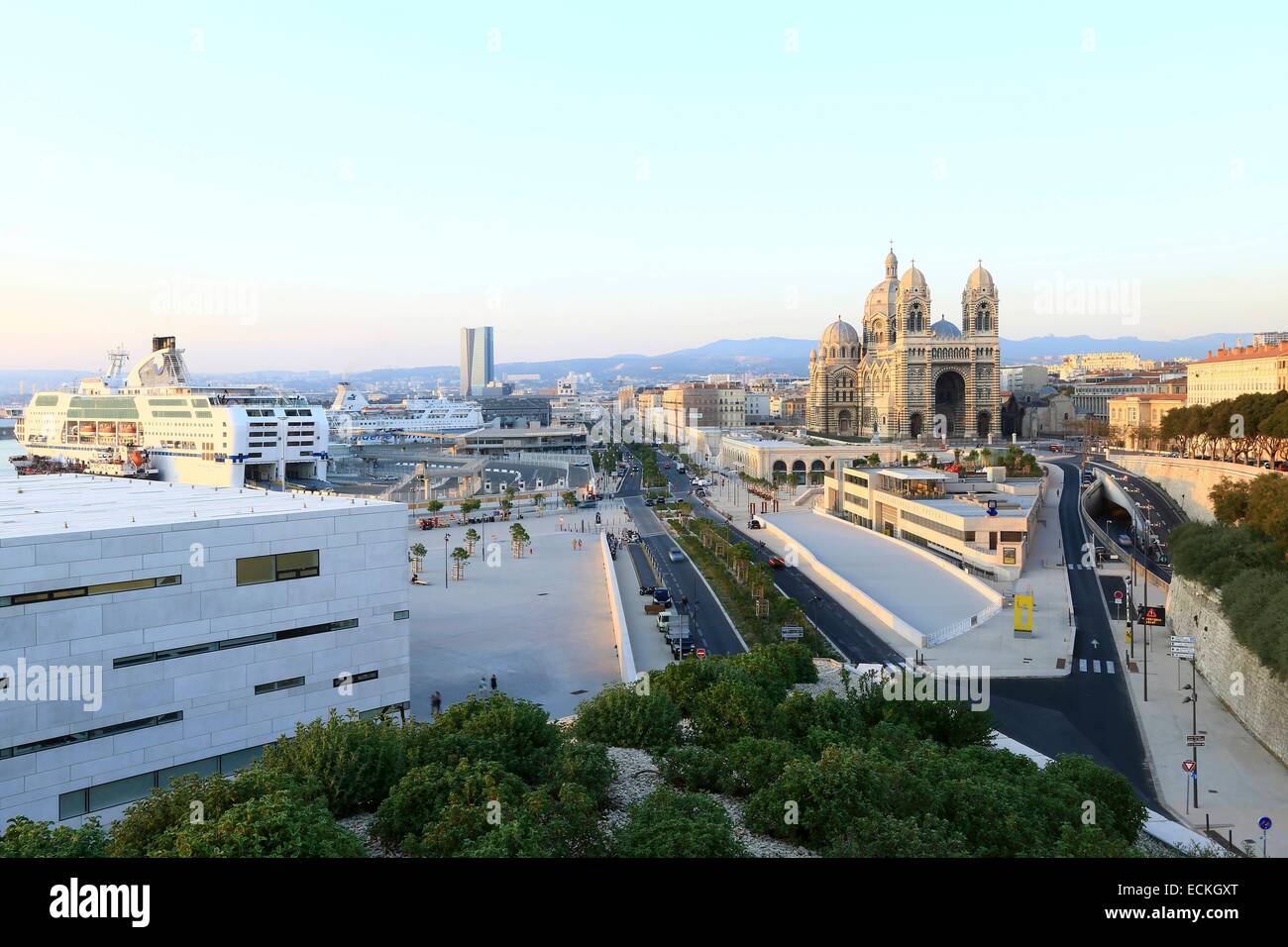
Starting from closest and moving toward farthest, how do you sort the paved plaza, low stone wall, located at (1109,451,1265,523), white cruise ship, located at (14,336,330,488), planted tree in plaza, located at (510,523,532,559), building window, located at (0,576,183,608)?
1. building window, located at (0,576,183,608)
2. the paved plaza
3. planted tree in plaza, located at (510,523,532,559)
4. low stone wall, located at (1109,451,1265,523)
5. white cruise ship, located at (14,336,330,488)

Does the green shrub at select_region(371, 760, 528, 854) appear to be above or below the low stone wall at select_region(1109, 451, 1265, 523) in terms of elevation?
below

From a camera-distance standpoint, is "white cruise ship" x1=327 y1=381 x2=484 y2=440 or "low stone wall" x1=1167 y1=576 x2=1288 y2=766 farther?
"white cruise ship" x1=327 y1=381 x2=484 y2=440

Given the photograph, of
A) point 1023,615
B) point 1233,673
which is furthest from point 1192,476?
point 1233,673

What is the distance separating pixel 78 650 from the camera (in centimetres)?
1520

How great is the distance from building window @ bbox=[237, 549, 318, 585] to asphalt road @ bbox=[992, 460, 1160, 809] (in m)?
14.9

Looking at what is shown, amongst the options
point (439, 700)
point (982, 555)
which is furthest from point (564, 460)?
point (439, 700)

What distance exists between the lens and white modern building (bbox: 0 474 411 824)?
48.6ft

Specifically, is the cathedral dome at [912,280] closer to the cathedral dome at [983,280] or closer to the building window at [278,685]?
the cathedral dome at [983,280]

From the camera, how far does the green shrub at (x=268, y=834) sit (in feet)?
30.8

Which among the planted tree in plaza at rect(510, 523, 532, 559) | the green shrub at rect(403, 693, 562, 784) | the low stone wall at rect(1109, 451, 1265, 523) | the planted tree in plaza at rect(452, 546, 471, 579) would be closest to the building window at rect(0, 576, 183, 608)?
the green shrub at rect(403, 693, 562, 784)

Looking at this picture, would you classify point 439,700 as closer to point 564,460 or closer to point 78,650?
point 78,650

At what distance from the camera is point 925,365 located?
9144 cm

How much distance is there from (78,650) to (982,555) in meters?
33.8

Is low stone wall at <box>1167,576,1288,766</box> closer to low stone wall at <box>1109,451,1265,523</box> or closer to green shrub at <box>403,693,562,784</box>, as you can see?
green shrub at <box>403,693,562,784</box>
